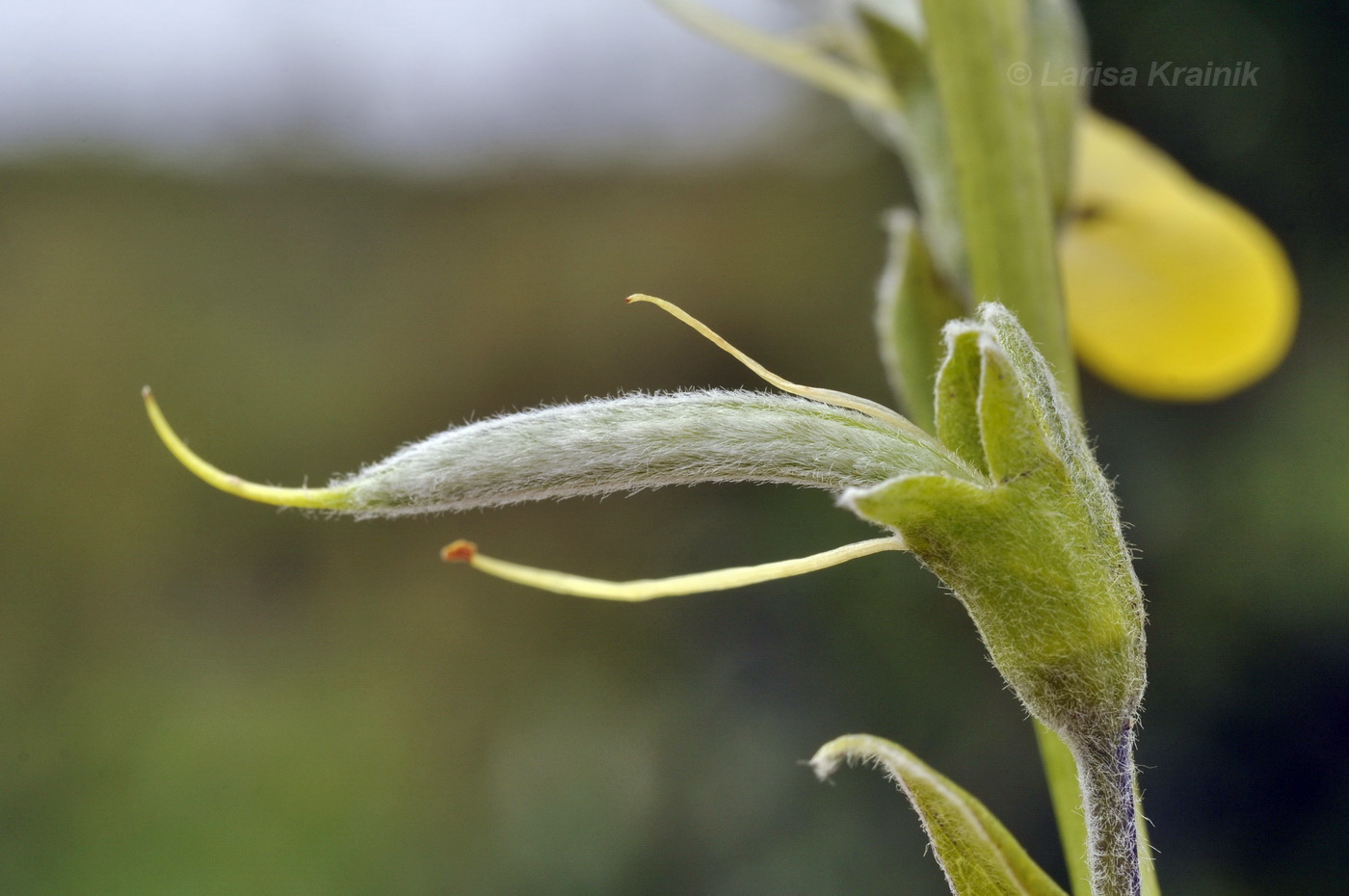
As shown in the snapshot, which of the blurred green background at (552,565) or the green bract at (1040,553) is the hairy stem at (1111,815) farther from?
the blurred green background at (552,565)

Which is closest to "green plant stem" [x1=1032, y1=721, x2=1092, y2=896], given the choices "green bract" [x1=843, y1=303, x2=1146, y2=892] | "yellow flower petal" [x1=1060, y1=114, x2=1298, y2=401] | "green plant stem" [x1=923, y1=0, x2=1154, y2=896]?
"green plant stem" [x1=923, y1=0, x2=1154, y2=896]

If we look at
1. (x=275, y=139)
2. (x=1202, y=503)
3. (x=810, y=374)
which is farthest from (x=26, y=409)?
(x=1202, y=503)

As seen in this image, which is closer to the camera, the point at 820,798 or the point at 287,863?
the point at 820,798

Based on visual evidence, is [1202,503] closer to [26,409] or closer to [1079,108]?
[1079,108]

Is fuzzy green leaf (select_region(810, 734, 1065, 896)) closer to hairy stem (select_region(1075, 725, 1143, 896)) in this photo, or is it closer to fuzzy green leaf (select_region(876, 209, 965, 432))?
hairy stem (select_region(1075, 725, 1143, 896))

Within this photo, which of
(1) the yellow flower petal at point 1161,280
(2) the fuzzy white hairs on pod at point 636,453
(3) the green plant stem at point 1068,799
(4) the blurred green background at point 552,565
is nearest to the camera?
(2) the fuzzy white hairs on pod at point 636,453

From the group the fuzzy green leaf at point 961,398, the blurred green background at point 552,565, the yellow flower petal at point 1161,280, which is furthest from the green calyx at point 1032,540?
the blurred green background at point 552,565
